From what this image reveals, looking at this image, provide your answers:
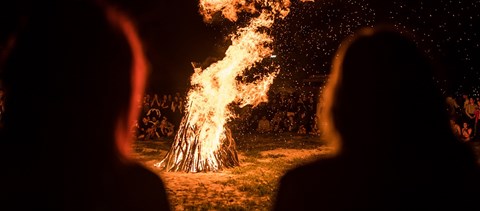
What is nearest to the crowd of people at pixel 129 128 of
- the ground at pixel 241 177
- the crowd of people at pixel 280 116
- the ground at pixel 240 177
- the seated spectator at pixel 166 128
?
the ground at pixel 241 177

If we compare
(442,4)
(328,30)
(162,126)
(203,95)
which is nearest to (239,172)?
(203,95)

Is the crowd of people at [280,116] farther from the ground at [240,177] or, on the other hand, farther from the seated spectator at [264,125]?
the ground at [240,177]

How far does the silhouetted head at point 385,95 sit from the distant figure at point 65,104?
777mm

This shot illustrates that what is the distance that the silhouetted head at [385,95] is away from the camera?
1510 mm

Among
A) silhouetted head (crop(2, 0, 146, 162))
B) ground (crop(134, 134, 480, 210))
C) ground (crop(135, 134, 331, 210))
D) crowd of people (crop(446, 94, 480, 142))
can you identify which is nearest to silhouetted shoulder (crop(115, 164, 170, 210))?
silhouetted head (crop(2, 0, 146, 162))

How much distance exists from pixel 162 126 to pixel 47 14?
49.6ft

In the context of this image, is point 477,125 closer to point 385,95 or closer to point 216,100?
point 216,100

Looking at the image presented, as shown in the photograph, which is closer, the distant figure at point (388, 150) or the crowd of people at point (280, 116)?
the distant figure at point (388, 150)

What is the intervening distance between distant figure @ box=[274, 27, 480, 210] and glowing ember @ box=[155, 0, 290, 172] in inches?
317

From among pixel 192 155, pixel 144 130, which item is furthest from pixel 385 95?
pixel 144 130

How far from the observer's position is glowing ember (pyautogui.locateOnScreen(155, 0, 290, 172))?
961 centimetres

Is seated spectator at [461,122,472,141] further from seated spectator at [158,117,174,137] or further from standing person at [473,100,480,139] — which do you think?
seated spectator at [158,117,174,137]

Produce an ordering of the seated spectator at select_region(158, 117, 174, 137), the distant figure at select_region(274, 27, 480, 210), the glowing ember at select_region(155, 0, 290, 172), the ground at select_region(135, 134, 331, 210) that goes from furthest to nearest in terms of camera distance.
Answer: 1. the seated spectator at select_region(158, 117, 174, 137)
2. the glowing ember at select_region(155, 0, 290, 172)
3. the ground at select_region(135, 134, 331, 210)
4. the distant figure at select_region(274, 27, 480, 210)

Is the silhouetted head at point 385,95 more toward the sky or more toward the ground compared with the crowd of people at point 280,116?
more toward the ground
